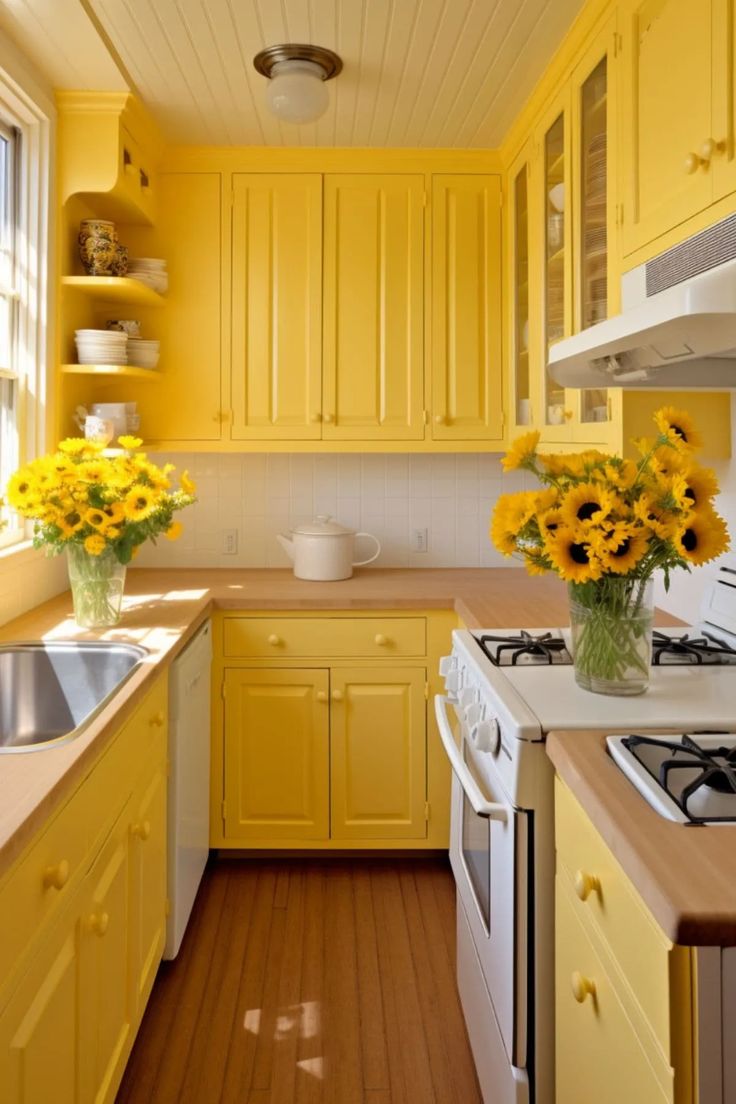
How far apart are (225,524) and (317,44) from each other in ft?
5.59

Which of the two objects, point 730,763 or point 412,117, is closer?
point 730,763

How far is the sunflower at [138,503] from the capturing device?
226 centimetres

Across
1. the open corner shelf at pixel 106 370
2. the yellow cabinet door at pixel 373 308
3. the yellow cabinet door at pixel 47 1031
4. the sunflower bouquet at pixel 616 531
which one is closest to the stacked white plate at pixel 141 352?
the open corner shelf at pixel 106 370

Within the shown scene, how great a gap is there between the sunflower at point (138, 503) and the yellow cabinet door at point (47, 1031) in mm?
1100

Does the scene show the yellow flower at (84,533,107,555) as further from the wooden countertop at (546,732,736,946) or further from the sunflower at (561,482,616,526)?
the wooden countertop at (546,732,736,946)

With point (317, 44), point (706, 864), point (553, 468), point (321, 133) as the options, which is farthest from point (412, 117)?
point (706, 864)

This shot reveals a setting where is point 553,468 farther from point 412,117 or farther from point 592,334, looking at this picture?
point 412,117

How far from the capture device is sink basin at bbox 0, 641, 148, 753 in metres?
2.05

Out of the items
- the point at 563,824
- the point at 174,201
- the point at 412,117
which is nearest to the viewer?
the point at 563,824

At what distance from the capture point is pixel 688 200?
1.66 m

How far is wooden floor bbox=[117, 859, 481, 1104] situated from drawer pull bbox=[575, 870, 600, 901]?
967 millimetres

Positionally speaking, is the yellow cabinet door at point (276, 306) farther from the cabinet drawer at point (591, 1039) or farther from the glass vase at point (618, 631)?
the cabinet drawer at point (591, 1039)

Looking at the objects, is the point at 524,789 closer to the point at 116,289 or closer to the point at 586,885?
the point at 586,885

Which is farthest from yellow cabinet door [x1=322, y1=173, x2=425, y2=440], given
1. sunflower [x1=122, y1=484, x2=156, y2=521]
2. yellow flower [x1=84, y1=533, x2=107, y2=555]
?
yellow flower [x1=84, y1=533, x2=107, y2=555]
